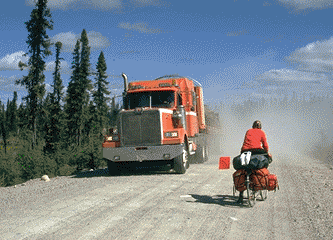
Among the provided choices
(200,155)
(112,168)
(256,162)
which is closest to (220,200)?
(256,162)

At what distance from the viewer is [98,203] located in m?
7.85

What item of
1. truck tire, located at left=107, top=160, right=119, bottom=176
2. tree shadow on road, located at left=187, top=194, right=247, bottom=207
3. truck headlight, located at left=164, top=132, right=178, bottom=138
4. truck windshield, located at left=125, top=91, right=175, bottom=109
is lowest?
tree shadow on road, located at left=187, top=194, right=247, bottom=207

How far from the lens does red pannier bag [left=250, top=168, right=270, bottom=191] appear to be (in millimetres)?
7516

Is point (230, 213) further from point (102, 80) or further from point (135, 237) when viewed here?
Result: point (102, 80)

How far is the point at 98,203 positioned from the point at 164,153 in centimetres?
504

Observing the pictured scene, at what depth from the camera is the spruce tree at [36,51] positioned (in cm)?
3250

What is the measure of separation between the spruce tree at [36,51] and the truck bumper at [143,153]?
71.4ft

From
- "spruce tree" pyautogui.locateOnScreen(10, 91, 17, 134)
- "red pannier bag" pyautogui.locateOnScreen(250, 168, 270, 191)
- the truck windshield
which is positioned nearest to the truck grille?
the truck windshield

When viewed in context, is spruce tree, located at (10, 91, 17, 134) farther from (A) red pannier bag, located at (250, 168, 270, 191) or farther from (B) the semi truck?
(A) red pannier bag, located at (250, 168, 270, 191)

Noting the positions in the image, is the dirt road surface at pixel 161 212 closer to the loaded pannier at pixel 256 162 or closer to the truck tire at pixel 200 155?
the loaded pannier at pixel 256 162

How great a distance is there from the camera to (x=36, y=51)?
33.1 metres

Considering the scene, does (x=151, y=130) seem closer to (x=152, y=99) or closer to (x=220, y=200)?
(x=152, y=99)

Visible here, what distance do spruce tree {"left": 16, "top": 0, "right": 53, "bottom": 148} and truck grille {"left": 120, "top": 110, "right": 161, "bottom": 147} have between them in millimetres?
21804

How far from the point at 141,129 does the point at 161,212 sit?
625cm
